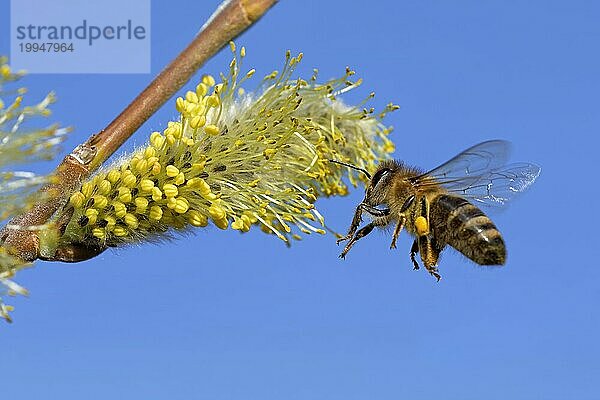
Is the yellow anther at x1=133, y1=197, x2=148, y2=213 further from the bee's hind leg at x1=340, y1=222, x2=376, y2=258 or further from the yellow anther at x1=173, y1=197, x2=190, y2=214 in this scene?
the bee's hind leg at x1=340, y1=222, x2=376, y2=258

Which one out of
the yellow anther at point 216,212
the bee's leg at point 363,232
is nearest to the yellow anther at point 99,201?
the yellow anther at point 216,212

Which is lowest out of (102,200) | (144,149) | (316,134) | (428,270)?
(428,270)

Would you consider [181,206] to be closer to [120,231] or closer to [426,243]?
[120,231]

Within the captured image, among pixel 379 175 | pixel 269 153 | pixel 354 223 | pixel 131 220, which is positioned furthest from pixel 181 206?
pixel 379 175

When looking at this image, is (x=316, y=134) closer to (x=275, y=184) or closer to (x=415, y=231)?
(x=275, y=184)

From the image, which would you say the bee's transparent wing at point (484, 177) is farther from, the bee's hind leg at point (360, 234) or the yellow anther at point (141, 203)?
the yellow anther at point (141, 203)

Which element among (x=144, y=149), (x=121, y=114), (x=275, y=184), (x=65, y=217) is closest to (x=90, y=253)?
(x=65, y=217)
